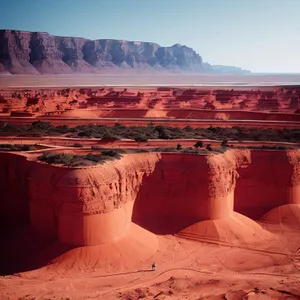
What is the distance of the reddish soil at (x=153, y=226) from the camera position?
1916 cm

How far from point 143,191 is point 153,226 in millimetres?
2223

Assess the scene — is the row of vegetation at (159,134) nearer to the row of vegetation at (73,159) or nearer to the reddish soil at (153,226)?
the reddish soil at (153,226)

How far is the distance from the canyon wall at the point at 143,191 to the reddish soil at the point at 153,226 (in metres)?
0.06

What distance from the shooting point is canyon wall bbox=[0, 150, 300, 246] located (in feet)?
68.7

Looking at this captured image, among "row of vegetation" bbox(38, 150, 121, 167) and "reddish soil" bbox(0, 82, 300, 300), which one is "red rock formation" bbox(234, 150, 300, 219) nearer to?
"reddish soil" bbox(0, 82, 300, 300)

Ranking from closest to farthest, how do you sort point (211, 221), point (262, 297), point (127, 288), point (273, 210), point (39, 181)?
point (262, 297)
point (127, 288)
point (39, 181)
point (211, 221)
point (273, 210)

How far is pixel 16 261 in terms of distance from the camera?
21.4 meters

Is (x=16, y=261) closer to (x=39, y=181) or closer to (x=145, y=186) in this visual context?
(x=39, y=181)

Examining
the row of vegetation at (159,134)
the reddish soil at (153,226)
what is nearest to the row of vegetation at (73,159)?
the reddish soil at (153,226)

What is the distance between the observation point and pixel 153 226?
25.8 metres

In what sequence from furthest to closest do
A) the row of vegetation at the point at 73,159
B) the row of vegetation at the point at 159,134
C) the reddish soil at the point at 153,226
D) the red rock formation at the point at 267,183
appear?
the row of vegetation at the point at 159,134, the red rock formation at the point at 267,183, the row of vegetation at the point at 73,159, the reddish soil at the point at 153,226

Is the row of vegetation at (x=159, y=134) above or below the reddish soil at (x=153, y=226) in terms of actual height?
above

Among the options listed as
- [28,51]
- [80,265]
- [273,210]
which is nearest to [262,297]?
[80,265]

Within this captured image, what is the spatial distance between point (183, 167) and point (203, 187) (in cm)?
174
